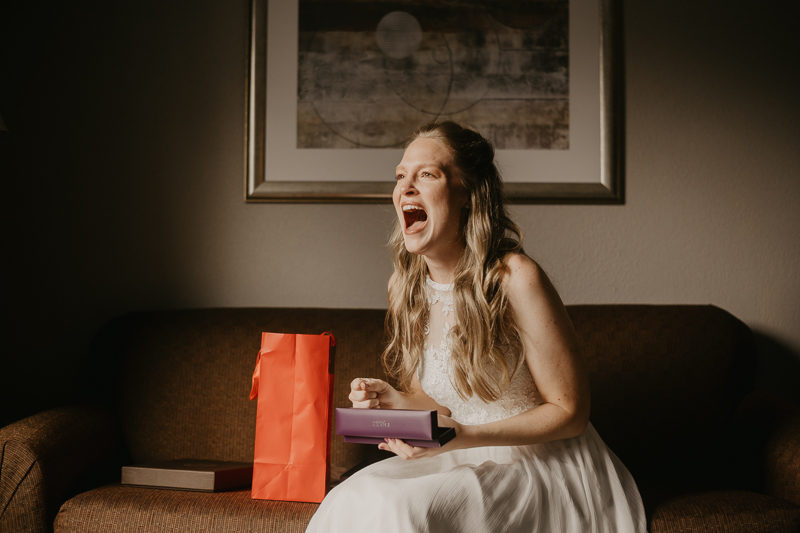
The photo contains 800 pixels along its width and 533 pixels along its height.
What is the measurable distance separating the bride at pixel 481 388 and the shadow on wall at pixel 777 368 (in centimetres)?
115

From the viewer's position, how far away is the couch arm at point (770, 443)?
156 centimetres

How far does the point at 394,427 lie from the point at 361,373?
33.1 inches

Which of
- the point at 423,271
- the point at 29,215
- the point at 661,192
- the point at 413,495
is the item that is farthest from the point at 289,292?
the point at 661,192

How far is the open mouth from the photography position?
4.84 feet

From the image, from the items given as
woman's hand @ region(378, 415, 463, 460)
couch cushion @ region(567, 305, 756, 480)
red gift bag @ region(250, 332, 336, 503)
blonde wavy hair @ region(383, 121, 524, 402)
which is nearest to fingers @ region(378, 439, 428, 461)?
woman's hand @ region(378, 415, 463, 460)

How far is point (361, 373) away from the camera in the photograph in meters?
2.02

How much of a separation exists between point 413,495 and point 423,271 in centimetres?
67

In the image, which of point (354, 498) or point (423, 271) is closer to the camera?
point (354, 498)

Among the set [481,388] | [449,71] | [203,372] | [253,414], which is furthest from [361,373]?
[449,71]

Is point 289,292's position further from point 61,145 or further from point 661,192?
point 661,192

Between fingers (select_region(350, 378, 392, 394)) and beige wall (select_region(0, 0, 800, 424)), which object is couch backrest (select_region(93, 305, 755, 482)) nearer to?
beige wall (select_region(0, 0, 800, 424))

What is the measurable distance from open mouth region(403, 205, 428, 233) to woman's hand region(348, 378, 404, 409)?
393 mm

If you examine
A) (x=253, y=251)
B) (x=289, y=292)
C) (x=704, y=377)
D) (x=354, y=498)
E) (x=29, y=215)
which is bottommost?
(x=354, y=498)

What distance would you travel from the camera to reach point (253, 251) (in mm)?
2406
